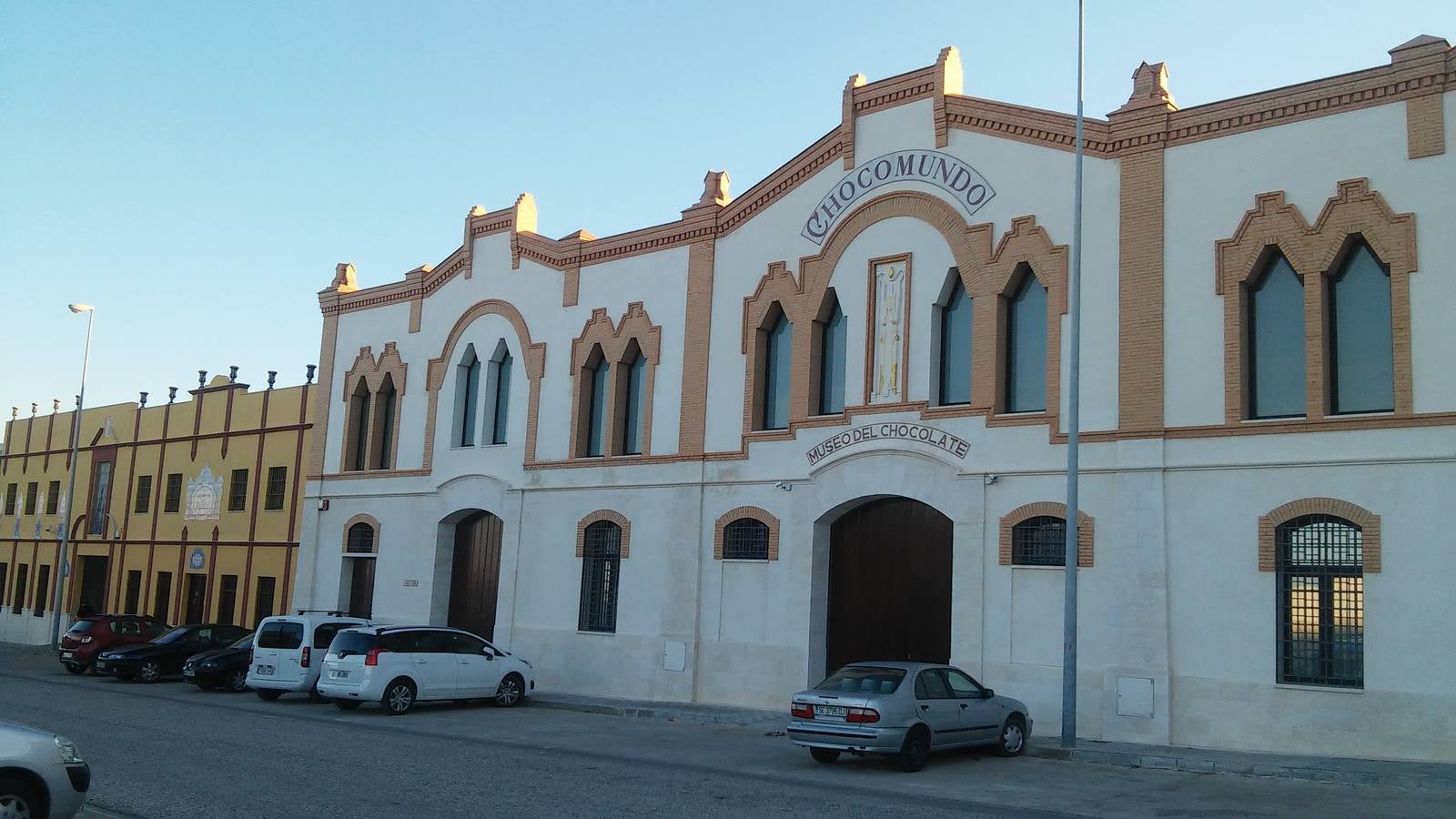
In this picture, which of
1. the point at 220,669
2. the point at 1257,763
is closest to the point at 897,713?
the point at 1257,763

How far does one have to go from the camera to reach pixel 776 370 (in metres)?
25.5

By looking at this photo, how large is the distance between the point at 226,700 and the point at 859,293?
47.5 feet

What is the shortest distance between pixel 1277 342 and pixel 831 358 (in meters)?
8.37

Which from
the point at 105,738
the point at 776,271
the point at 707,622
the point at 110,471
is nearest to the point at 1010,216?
the point at 776,271

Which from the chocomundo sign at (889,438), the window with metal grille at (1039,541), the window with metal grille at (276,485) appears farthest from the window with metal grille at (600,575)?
the window with metal grille at (276,485)

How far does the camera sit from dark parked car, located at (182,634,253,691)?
26312mm

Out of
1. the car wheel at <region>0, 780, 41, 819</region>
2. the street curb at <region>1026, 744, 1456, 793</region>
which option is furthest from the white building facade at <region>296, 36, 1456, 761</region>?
the car wheel at <region>0, 780, 41, 819</region>

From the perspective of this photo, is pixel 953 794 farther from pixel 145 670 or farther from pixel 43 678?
pixel 43 678

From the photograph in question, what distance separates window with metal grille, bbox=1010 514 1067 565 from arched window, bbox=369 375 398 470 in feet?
61.0

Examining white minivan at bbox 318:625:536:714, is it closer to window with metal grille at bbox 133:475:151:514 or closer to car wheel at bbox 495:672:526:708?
car wheel at bbox 495:672:526:708

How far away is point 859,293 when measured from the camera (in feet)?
78.2

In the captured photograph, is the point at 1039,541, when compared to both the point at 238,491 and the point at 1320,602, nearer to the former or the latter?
the point at 1320,602

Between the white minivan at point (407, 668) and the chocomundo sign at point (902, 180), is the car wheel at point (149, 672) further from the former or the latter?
the chocomundo sign at point (902, 180)

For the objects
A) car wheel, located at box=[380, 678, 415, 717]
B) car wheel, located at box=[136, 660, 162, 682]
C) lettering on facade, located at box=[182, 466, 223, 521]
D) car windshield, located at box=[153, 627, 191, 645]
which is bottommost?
car wheel, located at box=[136, 660, 162, 682]
